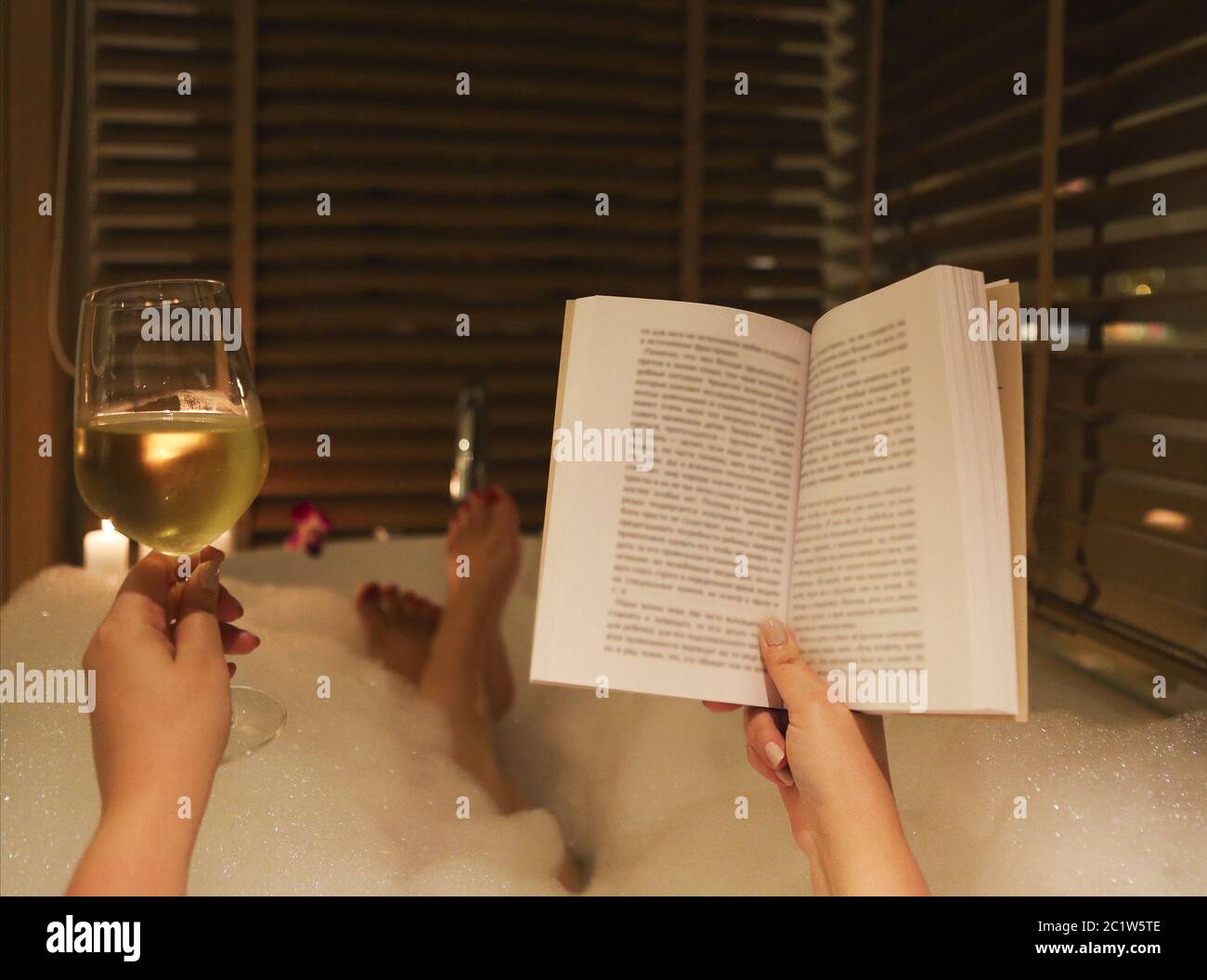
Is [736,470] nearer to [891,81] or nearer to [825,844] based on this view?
[825,844]

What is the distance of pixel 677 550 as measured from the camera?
64 cm

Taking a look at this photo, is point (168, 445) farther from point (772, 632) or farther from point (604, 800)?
point (604, 800)

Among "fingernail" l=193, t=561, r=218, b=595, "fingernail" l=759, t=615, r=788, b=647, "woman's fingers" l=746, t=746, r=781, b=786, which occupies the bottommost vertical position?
"woman's fingers" l=746, t=746, r=781, b=786

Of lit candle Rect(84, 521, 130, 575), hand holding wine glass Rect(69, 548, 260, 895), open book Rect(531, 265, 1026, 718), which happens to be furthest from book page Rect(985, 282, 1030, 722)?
lit candle Rect(84, 521, 130, 575)

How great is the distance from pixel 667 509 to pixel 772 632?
109 mm

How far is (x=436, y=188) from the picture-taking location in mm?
2254

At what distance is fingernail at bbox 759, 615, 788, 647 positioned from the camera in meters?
0.65

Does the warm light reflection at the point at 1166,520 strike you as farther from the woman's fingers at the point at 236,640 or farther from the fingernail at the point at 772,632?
the woman's fingers at the point at 236,640

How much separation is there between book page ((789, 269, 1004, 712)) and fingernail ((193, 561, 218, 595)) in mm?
389

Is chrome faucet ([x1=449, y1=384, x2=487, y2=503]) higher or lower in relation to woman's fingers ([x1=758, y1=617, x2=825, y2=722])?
higher

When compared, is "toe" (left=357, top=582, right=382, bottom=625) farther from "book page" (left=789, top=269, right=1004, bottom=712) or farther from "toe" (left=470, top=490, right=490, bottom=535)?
"book page" (left=789, top=269, right=1004, bottom=712)

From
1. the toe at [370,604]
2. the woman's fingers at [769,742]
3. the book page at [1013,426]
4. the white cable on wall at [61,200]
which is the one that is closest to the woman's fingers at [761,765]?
the woman's fingers at [769,742]

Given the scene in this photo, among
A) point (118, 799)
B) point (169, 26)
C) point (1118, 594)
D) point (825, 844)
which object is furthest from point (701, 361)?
point (169, 26)
